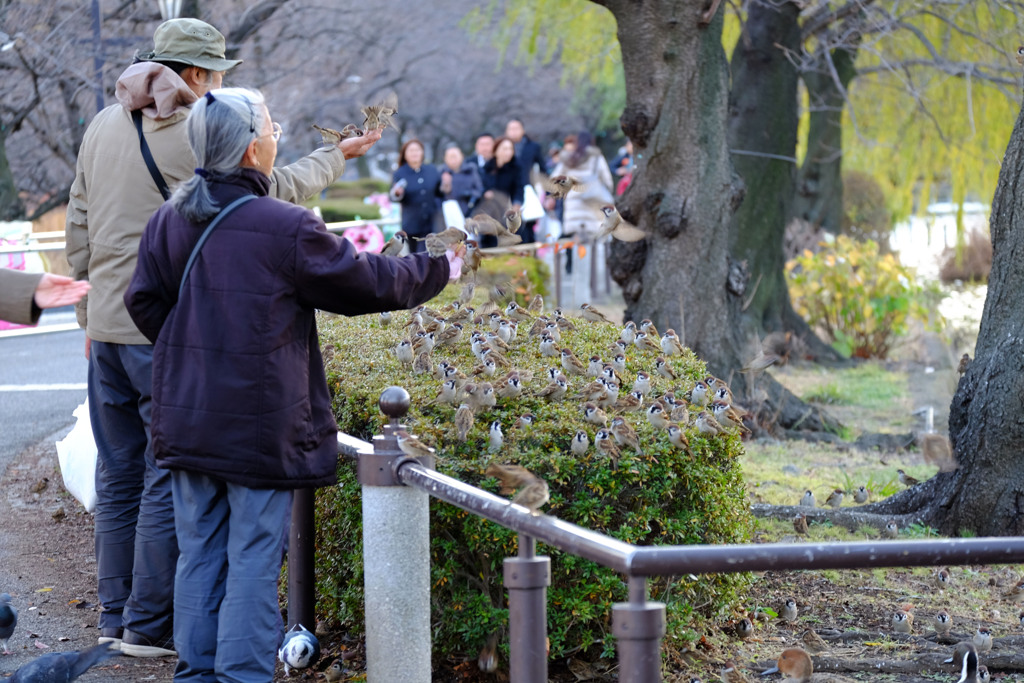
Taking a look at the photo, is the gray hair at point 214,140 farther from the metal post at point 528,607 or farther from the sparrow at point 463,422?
the sparrow at point 463,422

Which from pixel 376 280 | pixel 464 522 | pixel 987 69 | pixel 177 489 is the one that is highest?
pixel 987 69

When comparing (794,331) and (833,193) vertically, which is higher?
(833,193)

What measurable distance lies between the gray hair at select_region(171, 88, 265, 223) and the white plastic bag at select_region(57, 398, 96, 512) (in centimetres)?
278

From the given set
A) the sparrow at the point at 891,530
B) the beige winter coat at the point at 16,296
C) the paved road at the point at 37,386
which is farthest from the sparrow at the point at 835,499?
the beige winter coat at the point at 16,296

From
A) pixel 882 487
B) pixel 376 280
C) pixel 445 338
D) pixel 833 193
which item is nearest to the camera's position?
pixel 376 280

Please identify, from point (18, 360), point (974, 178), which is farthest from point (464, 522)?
point (974, 178)

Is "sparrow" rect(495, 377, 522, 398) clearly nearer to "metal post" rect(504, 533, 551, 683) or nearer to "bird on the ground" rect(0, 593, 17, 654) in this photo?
"metal post" rect(504, 533, 551, 683)

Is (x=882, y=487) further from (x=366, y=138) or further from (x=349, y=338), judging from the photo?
(x=366, y=138)

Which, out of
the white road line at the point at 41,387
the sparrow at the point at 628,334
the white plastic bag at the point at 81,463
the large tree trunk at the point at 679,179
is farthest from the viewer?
the white road line at the point at 41,387

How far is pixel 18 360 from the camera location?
12.3 m

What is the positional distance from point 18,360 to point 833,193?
13.4 meters

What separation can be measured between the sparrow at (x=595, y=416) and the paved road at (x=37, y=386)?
490 centimetres

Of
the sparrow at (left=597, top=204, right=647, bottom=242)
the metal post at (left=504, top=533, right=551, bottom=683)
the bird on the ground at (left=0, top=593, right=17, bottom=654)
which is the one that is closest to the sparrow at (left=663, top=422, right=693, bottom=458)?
the metal post at (left=504, top=533, right=551, bottom=683)

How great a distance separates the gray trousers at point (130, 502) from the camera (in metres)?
4.45
